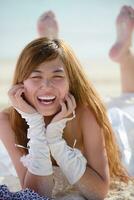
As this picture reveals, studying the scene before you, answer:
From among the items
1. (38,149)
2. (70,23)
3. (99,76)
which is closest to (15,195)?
(38,149)

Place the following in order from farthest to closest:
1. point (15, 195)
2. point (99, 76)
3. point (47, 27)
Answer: point (99, 76) < point (47, 27) < point (15, 195)

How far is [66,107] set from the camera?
1.47m

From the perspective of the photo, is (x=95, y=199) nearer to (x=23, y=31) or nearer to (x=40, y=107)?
(x=40, y=107)

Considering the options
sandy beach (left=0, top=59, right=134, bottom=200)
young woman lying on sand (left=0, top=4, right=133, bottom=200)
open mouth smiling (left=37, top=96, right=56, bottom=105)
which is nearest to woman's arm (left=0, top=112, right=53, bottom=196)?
young woman lying on sand (left=0, top=4, right=133, bottom=200)

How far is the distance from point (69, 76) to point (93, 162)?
0.28 metres

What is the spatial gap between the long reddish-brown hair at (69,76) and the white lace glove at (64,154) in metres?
0.13

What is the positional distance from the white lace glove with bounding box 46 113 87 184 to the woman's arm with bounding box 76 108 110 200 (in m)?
0.02

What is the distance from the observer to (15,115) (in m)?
1.60

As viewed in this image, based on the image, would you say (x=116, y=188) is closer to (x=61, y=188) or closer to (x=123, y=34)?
(x=61, y=188)

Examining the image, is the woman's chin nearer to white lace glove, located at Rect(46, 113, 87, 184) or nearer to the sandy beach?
white lace glove, located at Rect(46, 113, 87, 184)

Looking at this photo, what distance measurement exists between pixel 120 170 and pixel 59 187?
0.31m

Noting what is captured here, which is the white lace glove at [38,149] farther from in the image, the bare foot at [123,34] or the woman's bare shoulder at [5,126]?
the bare foot at [123,34]

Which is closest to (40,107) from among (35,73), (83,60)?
(35,73)

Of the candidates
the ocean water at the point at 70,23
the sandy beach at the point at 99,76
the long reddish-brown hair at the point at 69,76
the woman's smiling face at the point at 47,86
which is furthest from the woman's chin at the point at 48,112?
the ocean water at the point at 70,23
